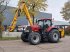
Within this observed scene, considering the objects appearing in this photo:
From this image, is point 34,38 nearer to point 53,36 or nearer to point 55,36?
point 53,36

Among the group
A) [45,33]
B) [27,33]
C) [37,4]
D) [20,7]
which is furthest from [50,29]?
[37,4]

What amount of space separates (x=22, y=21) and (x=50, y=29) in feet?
194

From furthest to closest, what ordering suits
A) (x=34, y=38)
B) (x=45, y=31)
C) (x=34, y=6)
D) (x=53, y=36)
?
(x=34, y=6) < (x=45, y=31) < (x=53, y=36) < (x=34, y=38)

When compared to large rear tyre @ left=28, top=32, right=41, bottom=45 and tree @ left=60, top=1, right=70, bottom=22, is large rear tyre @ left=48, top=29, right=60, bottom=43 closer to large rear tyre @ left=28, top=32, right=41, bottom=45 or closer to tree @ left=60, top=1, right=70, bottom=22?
large rear tyre @ left=28, top=32, right=41, bottom=45

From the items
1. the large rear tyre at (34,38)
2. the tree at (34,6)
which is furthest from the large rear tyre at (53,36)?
the tree at (34,6)

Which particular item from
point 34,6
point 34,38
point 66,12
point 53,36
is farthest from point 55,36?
point 66,12

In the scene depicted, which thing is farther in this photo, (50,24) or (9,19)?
(9,19)

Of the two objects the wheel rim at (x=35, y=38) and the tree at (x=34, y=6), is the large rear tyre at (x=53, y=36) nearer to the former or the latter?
the wheel rim at (x=35, y=38)

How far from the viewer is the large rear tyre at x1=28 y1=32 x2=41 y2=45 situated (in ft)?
70.3

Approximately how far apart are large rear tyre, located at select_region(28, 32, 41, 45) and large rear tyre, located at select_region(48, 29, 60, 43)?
1.30m

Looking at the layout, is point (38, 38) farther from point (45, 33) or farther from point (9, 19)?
point (9, 19)

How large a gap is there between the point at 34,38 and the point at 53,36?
7.32ft

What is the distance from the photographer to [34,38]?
21.6m

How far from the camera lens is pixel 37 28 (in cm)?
2305
